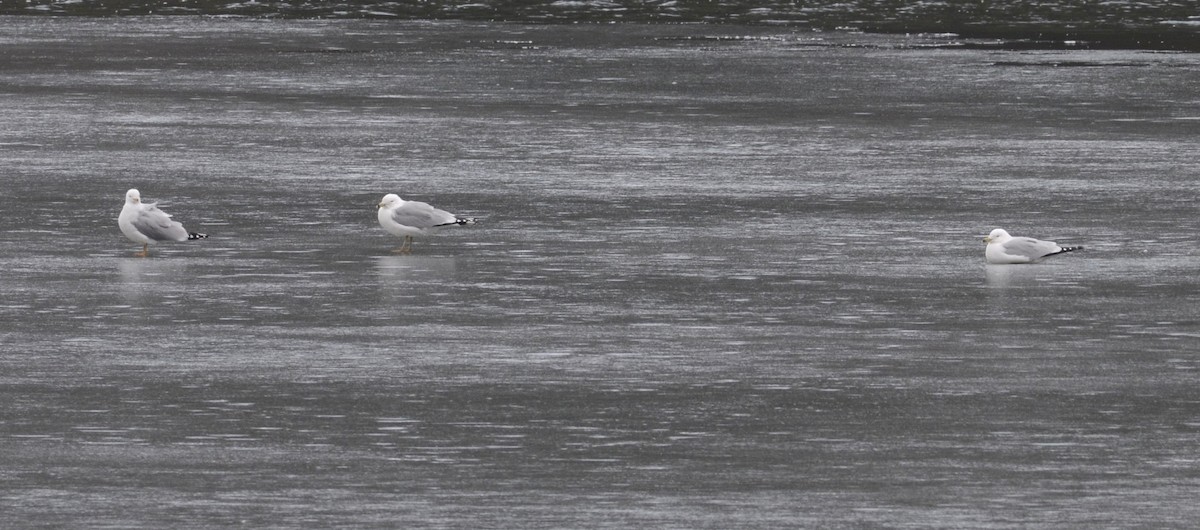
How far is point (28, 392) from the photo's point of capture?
9070mm

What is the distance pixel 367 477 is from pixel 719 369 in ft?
7.57

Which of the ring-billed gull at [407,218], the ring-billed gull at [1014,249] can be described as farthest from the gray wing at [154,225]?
the ring-billed gull at [1014,249]

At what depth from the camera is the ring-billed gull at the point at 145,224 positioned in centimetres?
1284

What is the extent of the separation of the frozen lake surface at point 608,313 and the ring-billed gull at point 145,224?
15cm

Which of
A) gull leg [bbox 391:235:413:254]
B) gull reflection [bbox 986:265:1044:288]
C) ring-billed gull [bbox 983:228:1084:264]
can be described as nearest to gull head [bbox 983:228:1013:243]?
ring-billed gull [bbox 983:228:1084:264]

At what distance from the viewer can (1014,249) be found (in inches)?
487

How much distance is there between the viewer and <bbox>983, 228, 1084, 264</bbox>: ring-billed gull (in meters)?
12.4

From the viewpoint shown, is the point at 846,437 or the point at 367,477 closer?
the point at 367,477

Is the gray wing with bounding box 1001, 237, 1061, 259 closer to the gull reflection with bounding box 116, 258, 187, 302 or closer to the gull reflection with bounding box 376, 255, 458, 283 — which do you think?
the gull reflection with bounding box 376, 255, 458, 283

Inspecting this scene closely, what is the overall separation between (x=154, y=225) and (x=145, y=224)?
0.05 metres

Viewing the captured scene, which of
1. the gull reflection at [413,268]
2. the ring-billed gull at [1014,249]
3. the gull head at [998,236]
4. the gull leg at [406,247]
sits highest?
the gull head at [998,236]

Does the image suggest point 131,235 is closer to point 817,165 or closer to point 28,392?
point 28,392

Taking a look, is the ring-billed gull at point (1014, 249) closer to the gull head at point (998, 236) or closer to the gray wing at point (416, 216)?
the gull head at point (998, 236)

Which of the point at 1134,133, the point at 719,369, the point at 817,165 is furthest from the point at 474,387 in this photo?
the point at 1134,133
